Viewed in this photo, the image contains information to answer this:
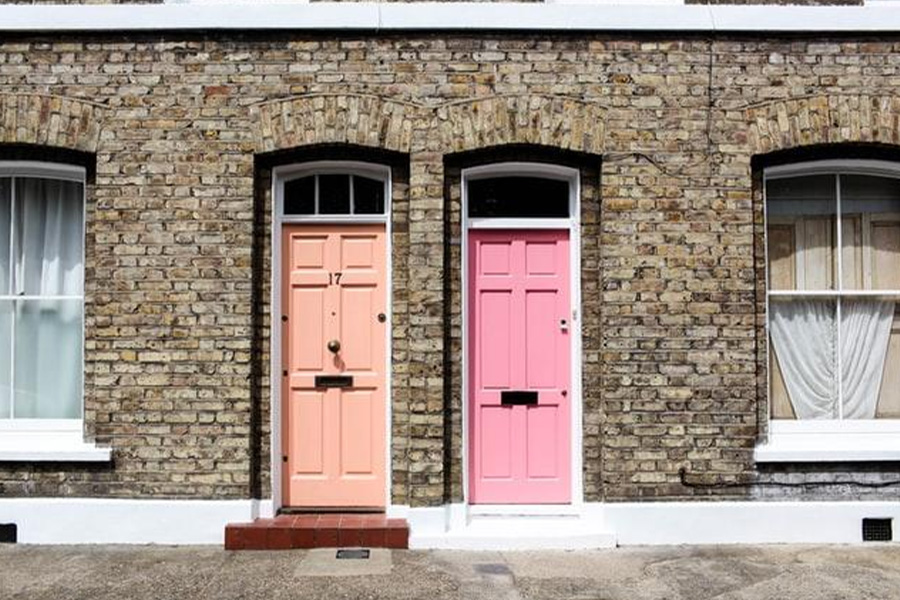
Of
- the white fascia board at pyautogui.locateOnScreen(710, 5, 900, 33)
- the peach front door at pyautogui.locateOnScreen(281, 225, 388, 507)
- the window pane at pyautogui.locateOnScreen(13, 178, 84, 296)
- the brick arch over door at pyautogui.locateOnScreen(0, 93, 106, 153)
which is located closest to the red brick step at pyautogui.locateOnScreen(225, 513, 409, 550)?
the peach front door at pyautogui.locateOnScreen(281, 225, 388, 507)

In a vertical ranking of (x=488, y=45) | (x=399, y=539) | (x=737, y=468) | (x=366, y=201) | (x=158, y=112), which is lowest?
(x=399, y=539)

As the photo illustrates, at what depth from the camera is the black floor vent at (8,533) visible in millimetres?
6992

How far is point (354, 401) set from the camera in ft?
23.9

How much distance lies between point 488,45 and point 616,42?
105cm

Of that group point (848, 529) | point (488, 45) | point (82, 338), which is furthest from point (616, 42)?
point (82, 338)

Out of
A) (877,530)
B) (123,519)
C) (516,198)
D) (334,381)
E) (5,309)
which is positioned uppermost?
(516,198)

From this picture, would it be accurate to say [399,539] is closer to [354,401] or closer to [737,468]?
[354,401]

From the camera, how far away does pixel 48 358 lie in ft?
24.3

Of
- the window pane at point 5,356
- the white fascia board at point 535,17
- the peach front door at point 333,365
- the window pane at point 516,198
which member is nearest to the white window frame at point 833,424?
the white fascia board at point 535,17

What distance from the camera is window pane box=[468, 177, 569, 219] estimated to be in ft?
24.2

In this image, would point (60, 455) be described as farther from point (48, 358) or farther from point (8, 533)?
point (48, 358)

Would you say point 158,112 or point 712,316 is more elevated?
point 158,112

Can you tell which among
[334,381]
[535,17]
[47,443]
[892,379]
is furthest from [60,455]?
[892,379]

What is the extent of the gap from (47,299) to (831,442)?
6.64m
